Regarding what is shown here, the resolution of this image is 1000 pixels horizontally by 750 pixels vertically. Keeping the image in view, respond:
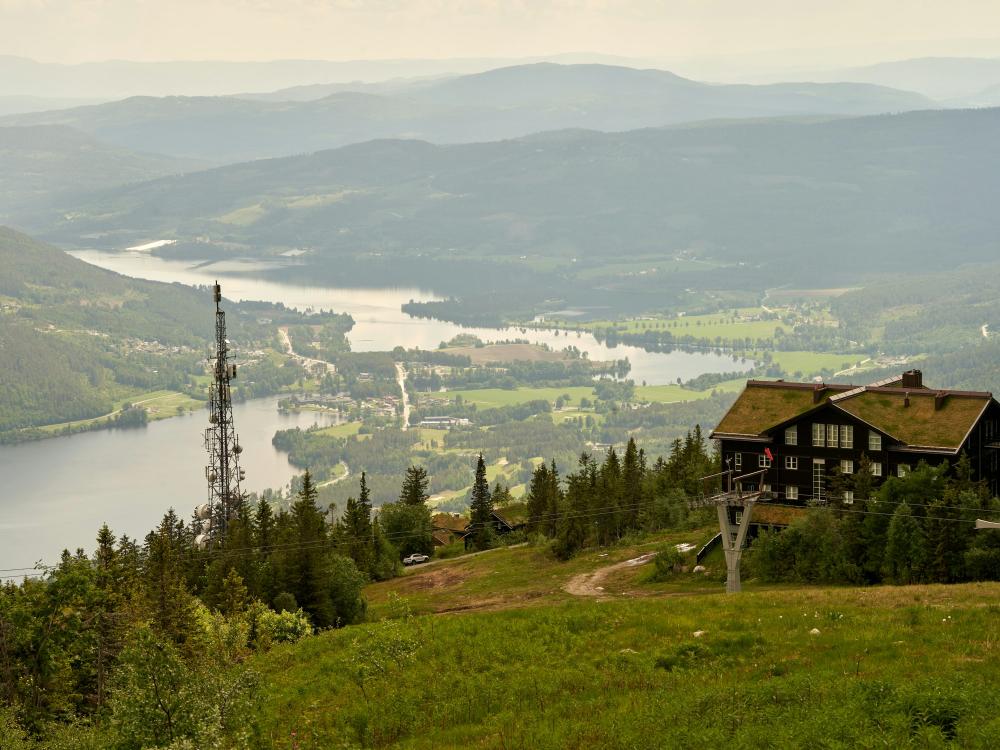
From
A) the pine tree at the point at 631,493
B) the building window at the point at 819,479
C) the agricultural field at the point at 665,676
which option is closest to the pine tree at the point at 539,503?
the pine tree at the point at 631,493

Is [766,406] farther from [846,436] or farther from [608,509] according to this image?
[608,509]

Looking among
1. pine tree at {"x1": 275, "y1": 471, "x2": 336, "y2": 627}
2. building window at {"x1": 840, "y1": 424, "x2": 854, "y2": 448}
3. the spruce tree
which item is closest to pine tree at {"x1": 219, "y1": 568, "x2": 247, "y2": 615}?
pine tree at {"x1": 275, "y1": 471, "x2": 336, "y2": 627}

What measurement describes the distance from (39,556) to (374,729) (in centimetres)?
15781

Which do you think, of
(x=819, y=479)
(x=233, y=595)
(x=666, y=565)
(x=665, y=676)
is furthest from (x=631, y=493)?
(x=665, y=676)

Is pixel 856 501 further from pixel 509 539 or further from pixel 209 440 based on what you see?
pixel 209 440

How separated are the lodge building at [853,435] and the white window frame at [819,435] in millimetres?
50

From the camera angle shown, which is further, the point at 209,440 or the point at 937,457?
the point at 209,440

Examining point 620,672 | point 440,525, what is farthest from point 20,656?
point 440,525

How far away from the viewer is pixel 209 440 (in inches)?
3760

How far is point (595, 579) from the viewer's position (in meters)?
69.2

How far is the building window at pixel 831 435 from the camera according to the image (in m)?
70.4

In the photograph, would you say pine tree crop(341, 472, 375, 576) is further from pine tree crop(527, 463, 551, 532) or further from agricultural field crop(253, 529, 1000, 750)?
agricultural field crop(253, 529, 1000, 750)

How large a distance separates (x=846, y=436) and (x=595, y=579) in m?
14.3

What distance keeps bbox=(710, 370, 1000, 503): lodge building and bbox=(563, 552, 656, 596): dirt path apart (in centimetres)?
678
